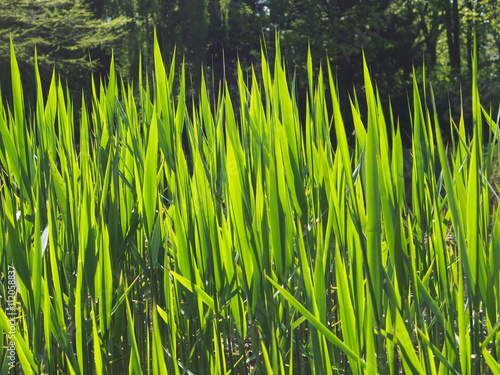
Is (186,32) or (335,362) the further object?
(186,32)

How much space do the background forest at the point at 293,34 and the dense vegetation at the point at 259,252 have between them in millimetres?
9200

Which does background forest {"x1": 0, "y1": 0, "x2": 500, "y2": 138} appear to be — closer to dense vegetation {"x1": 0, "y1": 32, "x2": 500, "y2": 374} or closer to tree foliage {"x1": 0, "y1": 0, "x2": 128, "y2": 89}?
tree foliage {"x1": 0, "y1": 0, "x2": 128, "y2": 89}

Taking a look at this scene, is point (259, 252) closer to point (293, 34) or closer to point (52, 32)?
point (52, 32)

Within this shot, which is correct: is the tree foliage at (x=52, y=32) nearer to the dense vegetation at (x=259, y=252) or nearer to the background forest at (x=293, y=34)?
the background forest at (x=293, y=34)

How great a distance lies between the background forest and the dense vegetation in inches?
362

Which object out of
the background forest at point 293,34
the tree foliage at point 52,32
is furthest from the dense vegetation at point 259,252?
the background forest at point 293,34

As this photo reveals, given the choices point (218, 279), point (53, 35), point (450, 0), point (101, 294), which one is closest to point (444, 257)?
point (218, 279)

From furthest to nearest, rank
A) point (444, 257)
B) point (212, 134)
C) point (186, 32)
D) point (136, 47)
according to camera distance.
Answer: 1. point (186, 32)
2. point (136, 47)
3. point (212, 134)
4. point (444, 257)

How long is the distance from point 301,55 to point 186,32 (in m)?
2.23

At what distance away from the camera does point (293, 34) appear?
12.7m

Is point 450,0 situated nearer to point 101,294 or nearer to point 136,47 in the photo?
point 136,47

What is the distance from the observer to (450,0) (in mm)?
13711

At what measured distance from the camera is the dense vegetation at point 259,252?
2.26 ft

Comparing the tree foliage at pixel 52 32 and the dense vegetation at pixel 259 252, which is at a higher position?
the tree foliage at pixel 52 32
